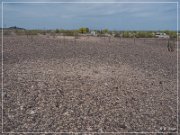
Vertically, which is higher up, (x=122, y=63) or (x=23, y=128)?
(x=122, y=63)

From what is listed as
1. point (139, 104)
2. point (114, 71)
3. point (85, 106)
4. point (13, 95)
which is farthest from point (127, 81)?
point (13, 95)

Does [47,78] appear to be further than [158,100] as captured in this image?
Yes

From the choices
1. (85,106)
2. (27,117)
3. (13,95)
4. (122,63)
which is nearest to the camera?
(27,117)

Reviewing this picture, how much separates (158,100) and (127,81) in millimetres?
1875

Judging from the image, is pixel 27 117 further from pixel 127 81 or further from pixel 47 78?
pixel 127 81

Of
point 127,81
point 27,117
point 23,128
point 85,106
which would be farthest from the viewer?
point 127,81

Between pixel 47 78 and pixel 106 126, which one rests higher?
pixel 47 78

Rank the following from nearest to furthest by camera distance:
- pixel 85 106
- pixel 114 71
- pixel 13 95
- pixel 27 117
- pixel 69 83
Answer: pixel 27 117, pixel 85 106, pixel 13 95, pixel 69 83, pixel 114 71

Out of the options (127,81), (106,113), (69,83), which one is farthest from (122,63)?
(106,113)

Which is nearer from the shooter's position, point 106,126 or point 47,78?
point 106,126

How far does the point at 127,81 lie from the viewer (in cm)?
873

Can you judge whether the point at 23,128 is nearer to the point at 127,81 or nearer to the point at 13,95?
the point at 13,95

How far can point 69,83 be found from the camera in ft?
26.7

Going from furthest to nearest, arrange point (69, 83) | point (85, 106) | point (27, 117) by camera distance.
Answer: point (69, 83) < point (85, 106) < point (27, 117)
